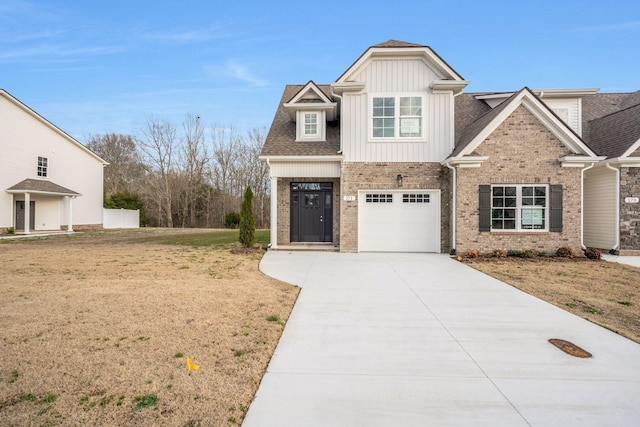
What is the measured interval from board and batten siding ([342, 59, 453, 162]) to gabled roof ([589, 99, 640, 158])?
5.85 metres

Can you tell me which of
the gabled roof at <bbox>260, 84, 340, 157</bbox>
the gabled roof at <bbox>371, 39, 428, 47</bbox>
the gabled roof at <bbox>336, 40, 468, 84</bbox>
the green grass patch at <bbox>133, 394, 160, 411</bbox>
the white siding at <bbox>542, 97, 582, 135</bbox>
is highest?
the gabled roof at <bbox>371, 39, 428, 47</bbox>

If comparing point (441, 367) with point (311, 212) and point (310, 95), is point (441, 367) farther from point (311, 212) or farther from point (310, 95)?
point (310, 95)

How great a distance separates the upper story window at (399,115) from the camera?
12500 mm

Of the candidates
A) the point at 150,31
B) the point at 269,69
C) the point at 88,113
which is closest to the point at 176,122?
the point at 88,113

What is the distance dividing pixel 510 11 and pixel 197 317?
53.8ft

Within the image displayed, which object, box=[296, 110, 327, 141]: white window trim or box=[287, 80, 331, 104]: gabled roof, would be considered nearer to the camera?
box=[287, 80, 331, 104]: gabled roof

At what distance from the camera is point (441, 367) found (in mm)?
3664

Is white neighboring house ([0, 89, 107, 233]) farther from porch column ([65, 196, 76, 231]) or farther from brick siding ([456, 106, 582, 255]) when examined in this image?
brick siding ([456, 106, 582, 255])

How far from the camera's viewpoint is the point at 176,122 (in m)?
36.5

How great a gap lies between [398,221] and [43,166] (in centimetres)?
2551

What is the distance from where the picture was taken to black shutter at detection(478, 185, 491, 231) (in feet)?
37.6

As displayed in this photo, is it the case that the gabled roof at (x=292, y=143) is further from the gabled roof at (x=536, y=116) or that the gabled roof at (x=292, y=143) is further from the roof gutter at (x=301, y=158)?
the gabled roof at (x=536, y=116)

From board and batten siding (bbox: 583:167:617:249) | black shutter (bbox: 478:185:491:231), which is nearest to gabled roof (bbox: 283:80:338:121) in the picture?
black shutter (bbox: 478:185:491:231)

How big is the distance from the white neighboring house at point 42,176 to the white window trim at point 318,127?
19298 mm
